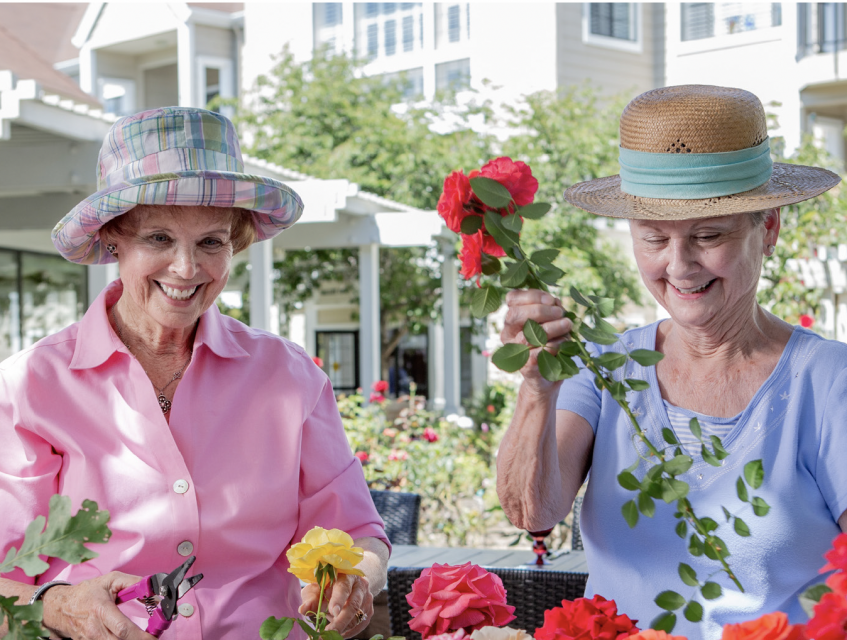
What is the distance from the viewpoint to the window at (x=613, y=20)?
43.1 ft

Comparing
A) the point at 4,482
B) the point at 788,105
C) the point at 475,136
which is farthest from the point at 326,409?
the point at 788,105

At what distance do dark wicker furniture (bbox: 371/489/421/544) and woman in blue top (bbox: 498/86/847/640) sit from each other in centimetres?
203

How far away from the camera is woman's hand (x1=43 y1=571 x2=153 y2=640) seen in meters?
1.39

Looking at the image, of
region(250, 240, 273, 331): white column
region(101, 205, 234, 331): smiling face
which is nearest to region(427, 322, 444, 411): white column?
region(250, 240, 273, 331): white column

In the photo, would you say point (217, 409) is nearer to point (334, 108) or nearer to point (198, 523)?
point (198, 523)

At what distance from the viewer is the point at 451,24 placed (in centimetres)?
1412

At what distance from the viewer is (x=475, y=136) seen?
1159cm

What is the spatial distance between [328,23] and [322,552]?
50.0 ft

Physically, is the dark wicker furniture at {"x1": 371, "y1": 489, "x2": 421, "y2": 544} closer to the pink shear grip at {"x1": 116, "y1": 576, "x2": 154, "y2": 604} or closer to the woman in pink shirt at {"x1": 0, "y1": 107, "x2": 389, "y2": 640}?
the woman in pink shirt at {"x1": 0, "y1": 107, "x2": 389, "y2": 640}

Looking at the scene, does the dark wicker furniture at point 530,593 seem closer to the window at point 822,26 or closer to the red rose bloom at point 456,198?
the red rose bloom at point 456,198

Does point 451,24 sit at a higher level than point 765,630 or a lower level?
higher

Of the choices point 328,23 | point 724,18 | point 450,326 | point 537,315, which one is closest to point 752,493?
point 537,315

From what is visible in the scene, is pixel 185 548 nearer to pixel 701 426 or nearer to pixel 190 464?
pixel 190 464

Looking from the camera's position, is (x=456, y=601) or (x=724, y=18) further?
(x=724, y=18)
